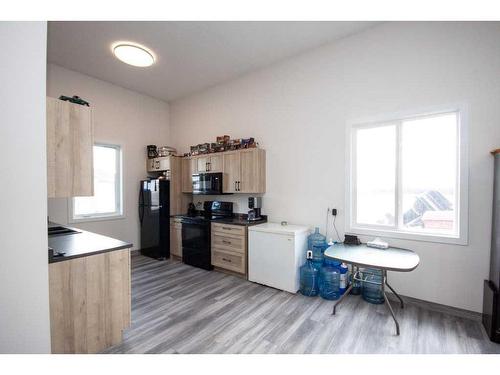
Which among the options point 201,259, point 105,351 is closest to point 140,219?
point 201,259

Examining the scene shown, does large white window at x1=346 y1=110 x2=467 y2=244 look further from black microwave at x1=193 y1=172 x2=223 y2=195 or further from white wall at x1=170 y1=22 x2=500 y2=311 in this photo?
black microwave at x1=193 y1=172 x2=223 y2=195

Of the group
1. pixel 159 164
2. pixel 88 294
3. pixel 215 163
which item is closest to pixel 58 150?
pixel 88 294

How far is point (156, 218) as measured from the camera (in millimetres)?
4242

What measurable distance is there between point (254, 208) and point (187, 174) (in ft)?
5.79

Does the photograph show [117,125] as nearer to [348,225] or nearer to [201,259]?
[201,259]

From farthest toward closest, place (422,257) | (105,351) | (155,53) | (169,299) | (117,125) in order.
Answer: (117,125) → (155,53) → (169,299) → (422,257) → (105,351)

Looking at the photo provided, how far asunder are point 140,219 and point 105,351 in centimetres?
312

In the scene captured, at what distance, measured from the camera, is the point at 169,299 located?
2.68 meters

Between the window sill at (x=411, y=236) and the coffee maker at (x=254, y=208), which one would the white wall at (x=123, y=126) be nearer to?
the coffee maker at (x=254, y=208)

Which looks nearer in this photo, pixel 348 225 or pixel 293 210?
pixel 348 225

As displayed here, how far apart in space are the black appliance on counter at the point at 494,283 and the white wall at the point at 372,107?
102mm

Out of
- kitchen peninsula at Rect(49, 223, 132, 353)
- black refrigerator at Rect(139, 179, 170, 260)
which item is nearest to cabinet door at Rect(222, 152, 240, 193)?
black refrigerator at Rect(139, 179, 170, 260)

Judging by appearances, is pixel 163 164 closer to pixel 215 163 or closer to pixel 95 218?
pixel 215 163

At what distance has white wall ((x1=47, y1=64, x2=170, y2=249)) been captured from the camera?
12.0 feet
